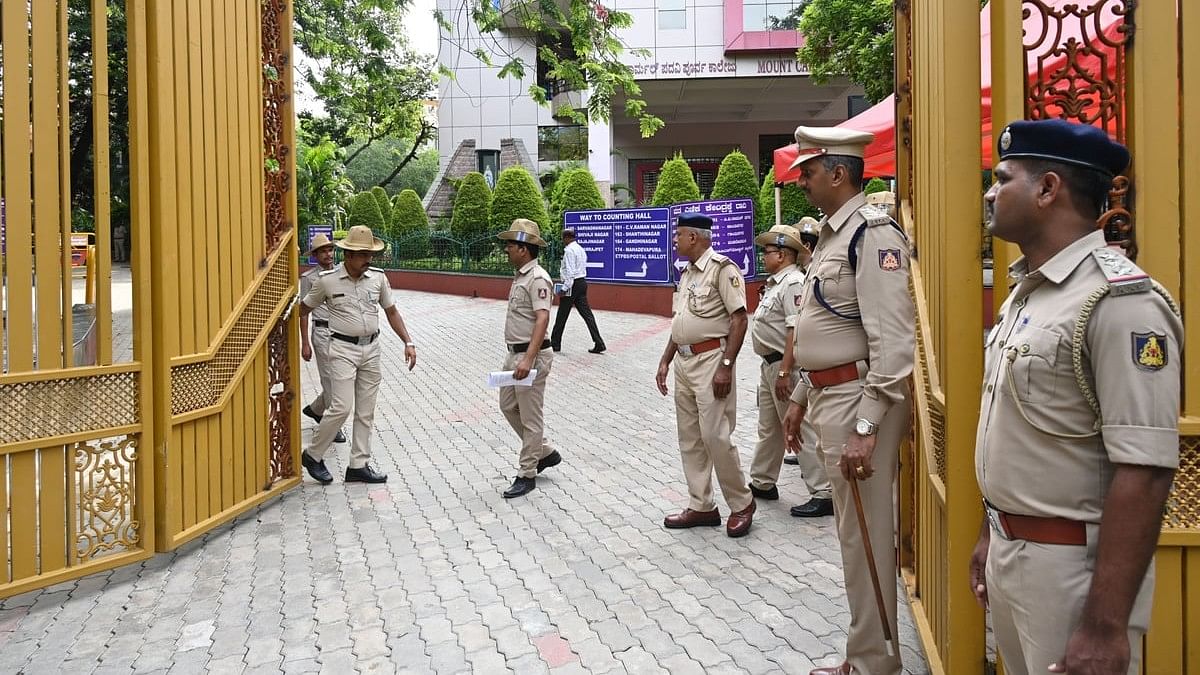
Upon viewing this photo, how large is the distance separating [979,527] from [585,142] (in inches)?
1167

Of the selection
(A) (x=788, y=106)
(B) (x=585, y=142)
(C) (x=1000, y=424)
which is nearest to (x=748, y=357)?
(C) (x=1000, y=424)

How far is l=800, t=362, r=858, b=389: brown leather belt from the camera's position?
3221 millimetres

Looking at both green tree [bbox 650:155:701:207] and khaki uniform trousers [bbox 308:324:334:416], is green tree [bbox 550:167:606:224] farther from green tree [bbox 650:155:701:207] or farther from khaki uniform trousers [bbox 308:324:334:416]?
khaki uniform trousers [bbox 308:324:334:416]

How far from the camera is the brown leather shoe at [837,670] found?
3236 millimetres

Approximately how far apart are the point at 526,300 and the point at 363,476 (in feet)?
6.04

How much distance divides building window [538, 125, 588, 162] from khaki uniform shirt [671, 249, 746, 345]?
88.2 feet

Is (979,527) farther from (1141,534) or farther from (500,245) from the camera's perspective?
(500,245)

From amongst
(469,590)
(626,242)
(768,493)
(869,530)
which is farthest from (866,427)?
(626,242)

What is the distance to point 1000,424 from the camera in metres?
1.94

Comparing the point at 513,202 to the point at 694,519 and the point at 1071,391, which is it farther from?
the point at 1071,391

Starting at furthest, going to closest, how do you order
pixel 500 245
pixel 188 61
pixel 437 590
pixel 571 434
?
pixel 500 245
pixel 571 434
pixel 188 61
pixel 437 590

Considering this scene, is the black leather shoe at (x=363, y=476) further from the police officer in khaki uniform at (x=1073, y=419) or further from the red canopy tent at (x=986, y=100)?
the police officer in khaki uniform at (x=1073, y=419)

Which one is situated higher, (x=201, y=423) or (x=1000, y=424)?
(x=1000, y=424)

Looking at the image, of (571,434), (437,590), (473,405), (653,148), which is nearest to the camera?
(437,590)
